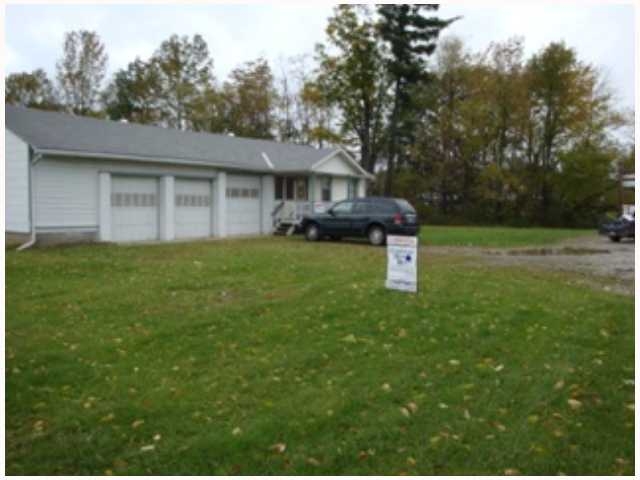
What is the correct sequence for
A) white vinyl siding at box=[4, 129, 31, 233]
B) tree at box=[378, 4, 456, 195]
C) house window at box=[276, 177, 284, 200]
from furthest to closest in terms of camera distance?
tree at box=[378, 4, 456, 195] < house window at box=[276, 177, 284, 200] < white vinyl siding at box=[4, 129, 31, 233]

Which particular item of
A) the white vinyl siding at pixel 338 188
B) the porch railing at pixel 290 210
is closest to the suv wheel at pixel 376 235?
the porch railing at pixel 290 210

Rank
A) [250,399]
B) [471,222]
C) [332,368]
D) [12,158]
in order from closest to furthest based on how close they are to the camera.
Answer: [250,399] → [332,368] → [12,158] → [471,222]

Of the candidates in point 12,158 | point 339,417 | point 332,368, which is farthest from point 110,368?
point 12,158

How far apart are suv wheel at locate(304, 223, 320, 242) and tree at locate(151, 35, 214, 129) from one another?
26421mm

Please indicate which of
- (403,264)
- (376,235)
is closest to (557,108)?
(376,235)

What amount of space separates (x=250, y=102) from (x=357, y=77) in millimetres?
9148

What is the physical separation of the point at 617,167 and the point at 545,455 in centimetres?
4157

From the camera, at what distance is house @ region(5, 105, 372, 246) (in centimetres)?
1784

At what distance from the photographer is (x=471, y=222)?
42.8 m

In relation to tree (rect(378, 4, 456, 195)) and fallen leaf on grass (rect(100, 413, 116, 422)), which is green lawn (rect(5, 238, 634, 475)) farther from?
tree (rect(378, 4, 456, 195))

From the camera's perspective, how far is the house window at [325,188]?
27.9 meters

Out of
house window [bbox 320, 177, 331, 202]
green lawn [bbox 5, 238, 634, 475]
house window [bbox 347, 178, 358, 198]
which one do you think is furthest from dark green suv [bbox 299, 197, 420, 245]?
green lawn [bbox 5, 238, 634, 475]

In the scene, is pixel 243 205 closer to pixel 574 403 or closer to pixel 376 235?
pixel 376 235

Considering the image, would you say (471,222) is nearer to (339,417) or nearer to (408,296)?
(408,296)
